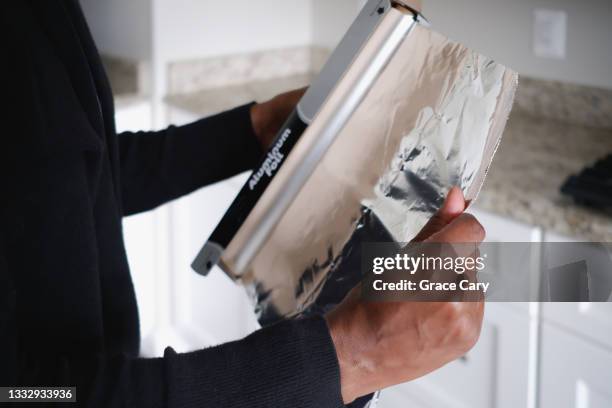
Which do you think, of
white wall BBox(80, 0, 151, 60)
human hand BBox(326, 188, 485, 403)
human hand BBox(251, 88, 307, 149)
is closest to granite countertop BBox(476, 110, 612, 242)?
human hand BBox(251, 88, 307, 149)

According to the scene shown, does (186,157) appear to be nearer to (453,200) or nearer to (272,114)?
(272,114)

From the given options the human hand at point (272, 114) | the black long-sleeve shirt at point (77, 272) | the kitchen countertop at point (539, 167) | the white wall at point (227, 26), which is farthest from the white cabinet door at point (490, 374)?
the white wall at point (227, 26)

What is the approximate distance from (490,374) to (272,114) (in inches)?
25.1

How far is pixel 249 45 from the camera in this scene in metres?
1.94

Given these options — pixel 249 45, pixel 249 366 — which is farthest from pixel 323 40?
pixel 249 366

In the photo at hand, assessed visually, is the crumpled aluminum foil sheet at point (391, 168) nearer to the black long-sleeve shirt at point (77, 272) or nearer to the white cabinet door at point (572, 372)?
the black long-sleeve shirt at point (77, 272)

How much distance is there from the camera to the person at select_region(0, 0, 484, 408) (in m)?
0.50

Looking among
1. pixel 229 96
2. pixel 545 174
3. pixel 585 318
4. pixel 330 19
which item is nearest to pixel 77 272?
pixel 585 318

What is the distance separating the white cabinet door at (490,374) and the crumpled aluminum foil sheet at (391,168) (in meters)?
0.61

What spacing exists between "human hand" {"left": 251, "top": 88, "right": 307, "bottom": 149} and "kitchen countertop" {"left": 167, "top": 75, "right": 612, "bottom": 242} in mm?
433

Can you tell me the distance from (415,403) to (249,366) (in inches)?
34.0

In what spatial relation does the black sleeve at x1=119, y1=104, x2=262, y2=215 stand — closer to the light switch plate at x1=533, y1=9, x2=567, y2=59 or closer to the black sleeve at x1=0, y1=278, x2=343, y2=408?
the black sleeve at x1=0, y1=278, x2=343, y2=408

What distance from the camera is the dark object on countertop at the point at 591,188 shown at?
1.01 meters

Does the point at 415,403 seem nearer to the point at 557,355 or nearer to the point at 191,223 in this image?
the point at 557,355
